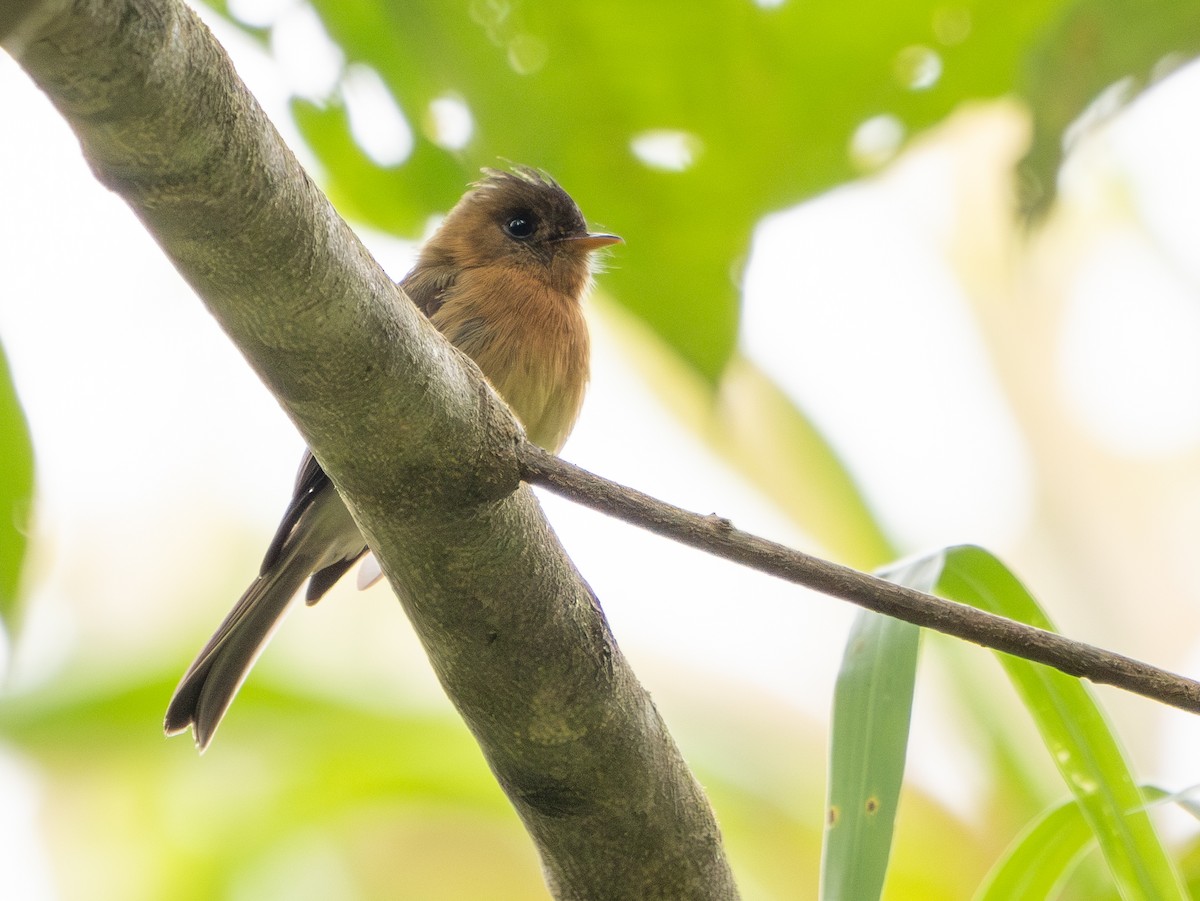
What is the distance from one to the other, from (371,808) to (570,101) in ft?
11.3

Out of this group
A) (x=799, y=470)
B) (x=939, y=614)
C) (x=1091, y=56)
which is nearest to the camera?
(x=939, y=614)

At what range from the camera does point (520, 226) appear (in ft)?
12.4

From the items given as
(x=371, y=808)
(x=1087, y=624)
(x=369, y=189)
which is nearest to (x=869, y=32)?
(x=369, y=189)

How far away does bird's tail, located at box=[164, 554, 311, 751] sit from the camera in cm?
278

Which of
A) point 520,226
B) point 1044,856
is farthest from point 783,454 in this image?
point 1044,856

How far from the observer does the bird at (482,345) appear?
9.44 feet

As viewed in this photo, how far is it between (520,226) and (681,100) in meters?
1.52

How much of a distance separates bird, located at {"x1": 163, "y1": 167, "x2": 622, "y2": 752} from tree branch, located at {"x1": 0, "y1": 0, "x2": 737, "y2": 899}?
1009 mm

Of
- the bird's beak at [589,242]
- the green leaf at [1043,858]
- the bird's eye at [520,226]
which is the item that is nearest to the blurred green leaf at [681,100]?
the green leaf at [1043,858]

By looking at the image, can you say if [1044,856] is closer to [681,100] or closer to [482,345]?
[681,100]

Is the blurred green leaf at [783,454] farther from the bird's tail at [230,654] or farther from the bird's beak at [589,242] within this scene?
the bird's tail at [230,654]

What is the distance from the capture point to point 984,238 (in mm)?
6633

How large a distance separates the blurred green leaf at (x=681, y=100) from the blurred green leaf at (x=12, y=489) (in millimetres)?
917

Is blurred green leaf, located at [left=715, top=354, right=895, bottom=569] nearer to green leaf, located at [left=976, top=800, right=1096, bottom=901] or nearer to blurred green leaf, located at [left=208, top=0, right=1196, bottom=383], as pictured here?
blurred green leaf, located at [left=208, top=0, right=1196, bottom=383]
